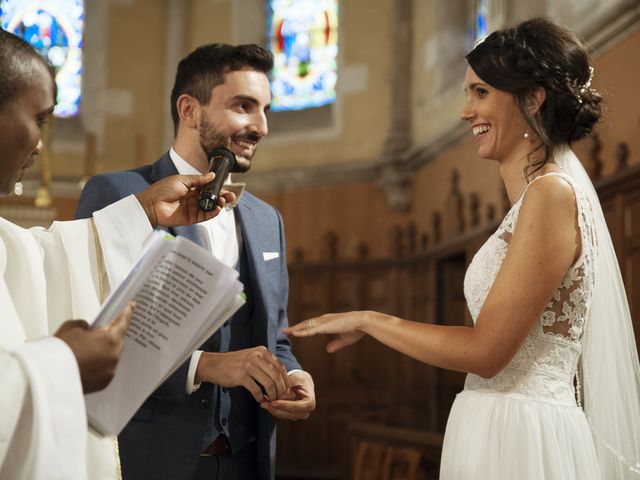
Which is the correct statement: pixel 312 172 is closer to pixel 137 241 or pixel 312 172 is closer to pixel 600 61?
pixel 600 61

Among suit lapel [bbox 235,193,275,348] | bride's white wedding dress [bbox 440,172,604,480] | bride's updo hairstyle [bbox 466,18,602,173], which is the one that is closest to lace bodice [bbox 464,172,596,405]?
bride's white wedding dress [bbox 440,172,604,480]

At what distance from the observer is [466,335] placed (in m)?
2.45

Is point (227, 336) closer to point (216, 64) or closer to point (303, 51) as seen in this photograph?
point (216, 64)

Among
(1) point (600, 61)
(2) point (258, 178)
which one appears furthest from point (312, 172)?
(1) point (600, 61)

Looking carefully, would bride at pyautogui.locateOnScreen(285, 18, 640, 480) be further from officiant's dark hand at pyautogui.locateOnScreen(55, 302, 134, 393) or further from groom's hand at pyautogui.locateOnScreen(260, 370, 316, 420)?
officiant's dark hand at pyautogui.locateOnScreen(55, 302, 134, 393)

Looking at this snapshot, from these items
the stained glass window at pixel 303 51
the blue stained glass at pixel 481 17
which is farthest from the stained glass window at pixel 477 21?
the stained glass window at pixel 303 51

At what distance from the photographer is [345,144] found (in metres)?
10.0

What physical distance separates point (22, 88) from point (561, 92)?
165cm

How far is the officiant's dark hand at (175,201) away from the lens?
255 cm

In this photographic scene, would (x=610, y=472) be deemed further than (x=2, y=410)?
Yes

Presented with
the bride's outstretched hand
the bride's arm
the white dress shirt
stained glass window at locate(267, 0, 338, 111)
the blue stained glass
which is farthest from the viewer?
stained glass window at locate(267, 0, 338, 111)

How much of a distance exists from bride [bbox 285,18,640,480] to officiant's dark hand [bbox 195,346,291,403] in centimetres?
15

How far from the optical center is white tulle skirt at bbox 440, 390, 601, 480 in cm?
245

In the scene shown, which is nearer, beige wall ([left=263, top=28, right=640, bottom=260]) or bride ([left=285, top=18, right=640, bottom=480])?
bride ([left=285, top=18, right=640, bottom=480])
